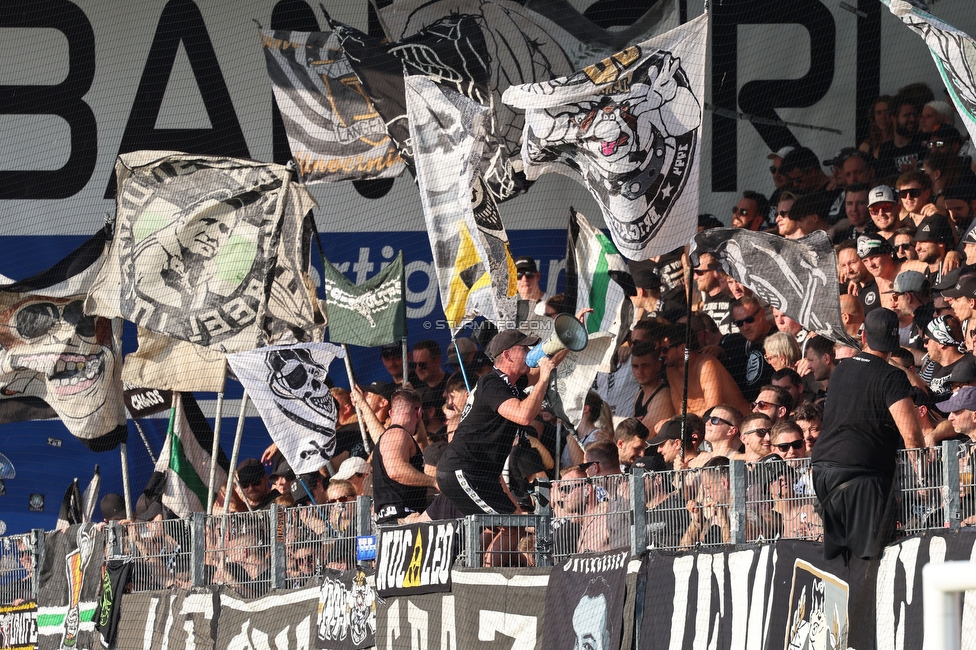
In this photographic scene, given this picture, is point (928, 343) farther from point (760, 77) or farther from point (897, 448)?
point (760, 77)

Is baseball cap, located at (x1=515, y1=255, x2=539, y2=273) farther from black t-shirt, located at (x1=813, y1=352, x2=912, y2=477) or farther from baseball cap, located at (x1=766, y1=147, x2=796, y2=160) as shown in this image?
black t-shirt, located at (x1=813, y1=352, x2=912, y2=477)

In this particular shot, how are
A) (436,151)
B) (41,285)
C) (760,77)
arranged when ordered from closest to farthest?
(436,151), (760,77), (41,285)

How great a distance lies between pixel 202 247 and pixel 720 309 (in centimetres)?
408

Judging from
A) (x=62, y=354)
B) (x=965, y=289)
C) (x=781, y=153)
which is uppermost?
(x=781, y=153)

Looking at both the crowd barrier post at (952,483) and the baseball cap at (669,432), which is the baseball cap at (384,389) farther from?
the crowd barrier post at (952,483)

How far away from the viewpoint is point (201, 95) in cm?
1444

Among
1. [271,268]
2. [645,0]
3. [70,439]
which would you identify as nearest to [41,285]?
[70,439]

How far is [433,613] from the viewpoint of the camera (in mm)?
7609

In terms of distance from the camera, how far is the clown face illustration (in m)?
12.5

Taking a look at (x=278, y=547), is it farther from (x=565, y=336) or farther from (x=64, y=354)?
(x=64, y=354)

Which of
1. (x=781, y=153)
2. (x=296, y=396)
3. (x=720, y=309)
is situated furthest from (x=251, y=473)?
(x=781, y=153)

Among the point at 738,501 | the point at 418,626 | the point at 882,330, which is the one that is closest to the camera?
the point at 882,330

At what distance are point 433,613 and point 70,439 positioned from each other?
739 centimetres

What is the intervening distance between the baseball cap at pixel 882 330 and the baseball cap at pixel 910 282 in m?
1.96
